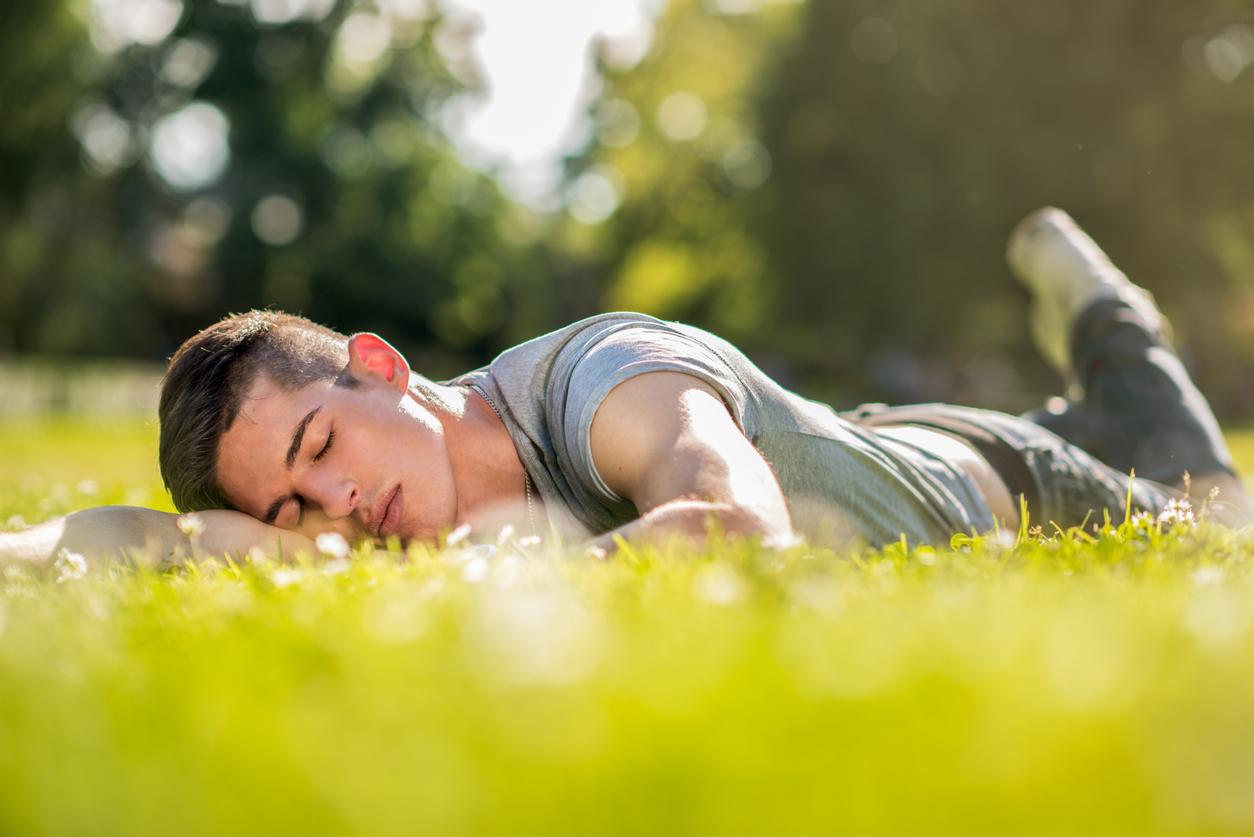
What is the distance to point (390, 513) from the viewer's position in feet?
9.29

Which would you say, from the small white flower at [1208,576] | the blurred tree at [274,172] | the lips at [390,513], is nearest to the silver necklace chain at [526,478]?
the lips at [390,513]

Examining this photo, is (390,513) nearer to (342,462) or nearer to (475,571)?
(342,462)

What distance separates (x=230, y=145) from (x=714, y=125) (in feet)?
62.4

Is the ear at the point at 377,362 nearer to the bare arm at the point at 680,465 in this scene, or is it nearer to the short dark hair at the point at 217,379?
the short dark hair at the point at 217,379

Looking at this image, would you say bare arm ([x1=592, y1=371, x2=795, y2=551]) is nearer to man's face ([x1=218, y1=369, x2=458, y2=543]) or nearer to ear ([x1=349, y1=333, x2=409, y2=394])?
man's face ([x1=218, y1=369, x2=458, y2=543])

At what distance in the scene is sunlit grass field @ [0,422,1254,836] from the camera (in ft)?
3.22

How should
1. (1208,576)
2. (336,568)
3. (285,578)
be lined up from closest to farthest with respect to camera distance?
(1208,576) < (285,578) < (336,568)

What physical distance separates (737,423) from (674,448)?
0.45 meters

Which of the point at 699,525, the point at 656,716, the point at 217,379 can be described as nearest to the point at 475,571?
the point at 699,525

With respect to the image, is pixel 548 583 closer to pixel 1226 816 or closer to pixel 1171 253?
pixel 1226 816

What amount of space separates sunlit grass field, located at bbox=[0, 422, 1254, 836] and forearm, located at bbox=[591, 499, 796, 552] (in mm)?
355

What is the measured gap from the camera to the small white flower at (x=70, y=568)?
7.89 feet

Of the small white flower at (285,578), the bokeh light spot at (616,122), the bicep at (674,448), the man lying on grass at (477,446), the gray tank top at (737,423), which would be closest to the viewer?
the small white flower at (285,578)

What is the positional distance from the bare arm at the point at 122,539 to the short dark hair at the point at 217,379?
0.58 feet
